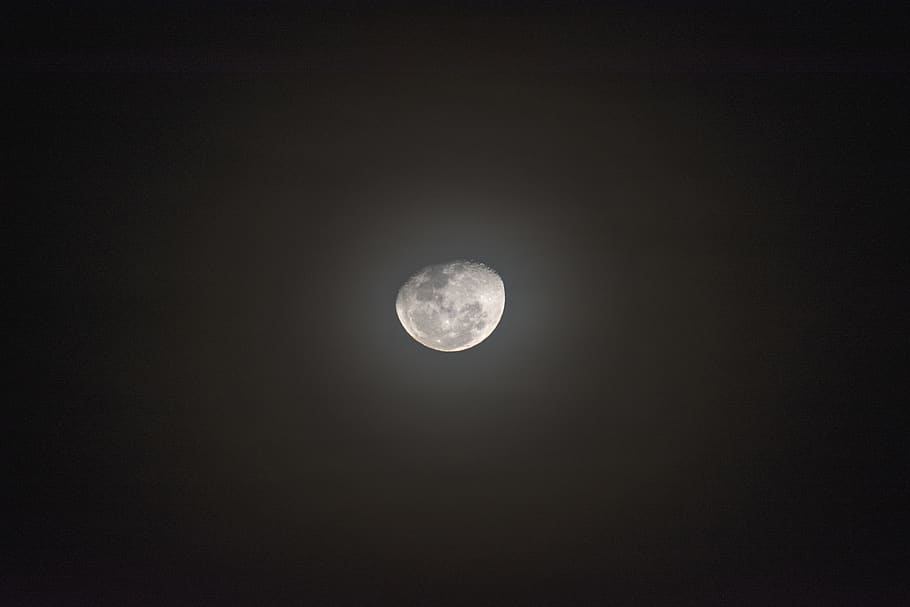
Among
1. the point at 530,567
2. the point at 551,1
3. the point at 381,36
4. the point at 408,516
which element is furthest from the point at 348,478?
the point at 551,1

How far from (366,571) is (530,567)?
99cm

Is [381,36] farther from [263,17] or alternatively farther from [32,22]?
[32,22]

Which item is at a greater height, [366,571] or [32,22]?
[32,22]

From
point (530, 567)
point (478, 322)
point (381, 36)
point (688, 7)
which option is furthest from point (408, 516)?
point (688, 7)

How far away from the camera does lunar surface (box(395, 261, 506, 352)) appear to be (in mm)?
3043

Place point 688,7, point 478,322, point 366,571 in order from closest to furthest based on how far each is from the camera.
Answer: point 688,7 → point 478,322 → point 366,571

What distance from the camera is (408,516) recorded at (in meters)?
3.70

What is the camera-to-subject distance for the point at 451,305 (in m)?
3.04

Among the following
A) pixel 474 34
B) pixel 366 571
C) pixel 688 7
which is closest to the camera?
pixel 688 7

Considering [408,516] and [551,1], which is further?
[408,516]

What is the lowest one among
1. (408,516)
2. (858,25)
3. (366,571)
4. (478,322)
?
(366,571)

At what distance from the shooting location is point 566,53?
5.93 ft

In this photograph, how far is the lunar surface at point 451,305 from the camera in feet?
9.98

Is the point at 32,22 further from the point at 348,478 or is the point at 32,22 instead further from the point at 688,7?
the point at 348,478
